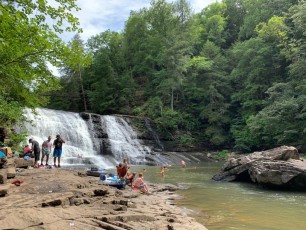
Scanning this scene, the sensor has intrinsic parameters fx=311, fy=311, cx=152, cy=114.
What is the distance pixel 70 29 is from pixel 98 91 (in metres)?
36.2

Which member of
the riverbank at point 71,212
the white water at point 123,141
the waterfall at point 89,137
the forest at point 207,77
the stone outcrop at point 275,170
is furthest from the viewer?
the forest at point 207,77

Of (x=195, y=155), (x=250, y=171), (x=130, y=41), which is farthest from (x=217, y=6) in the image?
(x=250, y=171)

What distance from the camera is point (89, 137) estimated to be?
31.1 m

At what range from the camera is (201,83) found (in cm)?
4562

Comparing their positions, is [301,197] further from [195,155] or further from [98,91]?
[98,91]

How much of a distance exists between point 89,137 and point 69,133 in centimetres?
203

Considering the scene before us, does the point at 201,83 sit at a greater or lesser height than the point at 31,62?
greater

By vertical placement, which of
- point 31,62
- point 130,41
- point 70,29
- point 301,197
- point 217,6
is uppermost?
point 217,6

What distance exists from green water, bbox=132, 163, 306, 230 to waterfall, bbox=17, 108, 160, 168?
1397 centimetres

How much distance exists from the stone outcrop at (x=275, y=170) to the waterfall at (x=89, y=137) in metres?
12.5

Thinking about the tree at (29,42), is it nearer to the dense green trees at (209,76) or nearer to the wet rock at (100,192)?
the wet rock at (100,192)

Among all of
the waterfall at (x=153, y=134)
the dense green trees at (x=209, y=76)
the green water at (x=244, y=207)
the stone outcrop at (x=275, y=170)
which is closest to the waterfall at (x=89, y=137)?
the waterfall at (x=153, y=134)

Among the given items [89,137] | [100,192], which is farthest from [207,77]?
[100,192]

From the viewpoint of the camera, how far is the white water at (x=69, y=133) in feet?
89.3
